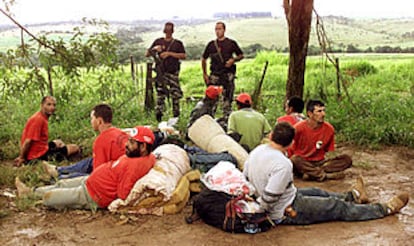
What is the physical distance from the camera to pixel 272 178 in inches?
171

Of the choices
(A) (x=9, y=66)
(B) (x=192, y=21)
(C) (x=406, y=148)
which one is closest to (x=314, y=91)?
(C) (x=406, y=148)

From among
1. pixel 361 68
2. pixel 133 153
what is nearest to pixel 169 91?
pixel 133 153

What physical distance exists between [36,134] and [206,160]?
234 centimetres

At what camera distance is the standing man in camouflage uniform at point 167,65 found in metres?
8.69

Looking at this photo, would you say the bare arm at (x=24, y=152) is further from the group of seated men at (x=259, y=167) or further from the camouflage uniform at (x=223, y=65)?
the camouflage uniform at (x=223, y=65)

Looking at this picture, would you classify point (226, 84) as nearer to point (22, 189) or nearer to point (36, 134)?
point (36, 134)

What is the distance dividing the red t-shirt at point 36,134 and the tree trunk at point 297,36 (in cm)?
415

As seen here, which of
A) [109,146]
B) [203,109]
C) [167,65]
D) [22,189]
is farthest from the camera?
[167,65]

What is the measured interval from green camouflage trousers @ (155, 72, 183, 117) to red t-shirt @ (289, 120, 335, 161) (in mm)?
3203

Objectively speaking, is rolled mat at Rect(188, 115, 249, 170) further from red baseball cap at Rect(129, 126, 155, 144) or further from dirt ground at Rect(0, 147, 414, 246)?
red baseball cap at Rect(129, 126, 155, 144)

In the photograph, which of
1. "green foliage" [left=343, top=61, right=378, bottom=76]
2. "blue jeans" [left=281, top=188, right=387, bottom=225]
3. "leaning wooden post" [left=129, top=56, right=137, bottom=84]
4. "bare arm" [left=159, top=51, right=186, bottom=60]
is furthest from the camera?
"green foliage" [left=343, top=61, right=378, bottom=76]

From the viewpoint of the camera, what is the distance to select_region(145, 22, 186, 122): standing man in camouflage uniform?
342 inches

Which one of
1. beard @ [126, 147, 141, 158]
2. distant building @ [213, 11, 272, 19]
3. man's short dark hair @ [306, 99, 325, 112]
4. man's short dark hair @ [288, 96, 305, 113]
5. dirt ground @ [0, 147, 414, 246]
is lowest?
dirt ground @ [0, 147, 414, 246]

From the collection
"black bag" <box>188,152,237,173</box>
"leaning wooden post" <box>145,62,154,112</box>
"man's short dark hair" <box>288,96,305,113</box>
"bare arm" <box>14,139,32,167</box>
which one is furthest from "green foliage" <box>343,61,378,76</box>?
"bare arm" <box>14,139,32,167</box>
